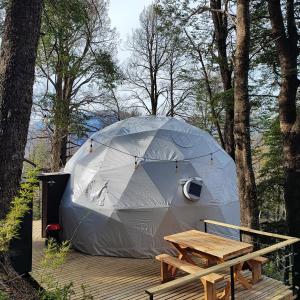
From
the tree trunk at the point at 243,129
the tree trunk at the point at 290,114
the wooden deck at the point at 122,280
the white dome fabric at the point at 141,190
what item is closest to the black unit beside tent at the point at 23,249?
the wooden deck at the point at 122,280

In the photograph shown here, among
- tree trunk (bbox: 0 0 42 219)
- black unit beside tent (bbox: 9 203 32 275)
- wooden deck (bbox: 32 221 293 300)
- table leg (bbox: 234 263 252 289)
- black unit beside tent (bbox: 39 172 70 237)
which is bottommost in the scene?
wooden deck (bbox: 32 221 293 300)

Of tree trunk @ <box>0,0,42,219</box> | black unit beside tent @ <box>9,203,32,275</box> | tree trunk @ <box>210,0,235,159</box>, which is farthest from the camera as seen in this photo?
tree trunk @ <box>210,0,235,159</box>

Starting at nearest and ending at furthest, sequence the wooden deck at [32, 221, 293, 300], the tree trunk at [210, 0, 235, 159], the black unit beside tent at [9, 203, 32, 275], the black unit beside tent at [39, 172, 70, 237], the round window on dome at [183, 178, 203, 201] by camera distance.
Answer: the wooden deck at [32, 221, 293, 300]
the black unit beside tent at [9, 203, 32, 275]
the round window on dome at [183, 178, 203, 201]
the black unit beside tent at [39, 172, 70, 237]
the tree trunk at [210, 0, 235, 159]

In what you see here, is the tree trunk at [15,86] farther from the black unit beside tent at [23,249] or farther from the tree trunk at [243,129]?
the tree trunk at [243,129]

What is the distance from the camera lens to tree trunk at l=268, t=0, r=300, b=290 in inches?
275

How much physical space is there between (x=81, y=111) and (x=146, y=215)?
35.3 ft

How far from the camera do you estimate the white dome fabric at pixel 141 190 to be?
→ 25.1ft

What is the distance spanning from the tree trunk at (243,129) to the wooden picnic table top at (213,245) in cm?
127

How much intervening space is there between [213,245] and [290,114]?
3459 millimetres

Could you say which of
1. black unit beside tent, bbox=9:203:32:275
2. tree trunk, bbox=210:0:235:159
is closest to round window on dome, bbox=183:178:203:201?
black unit beside tent, bbox=9:203:32:275

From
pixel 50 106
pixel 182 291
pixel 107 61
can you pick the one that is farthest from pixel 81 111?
pixel 182 291

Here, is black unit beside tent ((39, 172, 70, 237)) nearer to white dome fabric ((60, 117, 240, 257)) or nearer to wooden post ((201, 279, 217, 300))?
white dome fabric ((60, 117, 240, 257))

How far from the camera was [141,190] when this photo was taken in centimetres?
792

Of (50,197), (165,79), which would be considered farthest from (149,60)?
(50,197)
